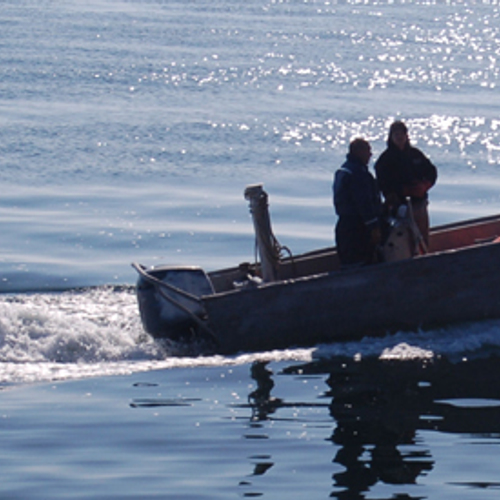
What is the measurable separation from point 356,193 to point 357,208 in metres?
0.16

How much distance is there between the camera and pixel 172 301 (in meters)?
10.6

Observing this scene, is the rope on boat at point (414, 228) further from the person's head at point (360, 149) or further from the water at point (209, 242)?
the water at point (209, 242)

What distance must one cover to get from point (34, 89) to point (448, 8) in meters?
26.3

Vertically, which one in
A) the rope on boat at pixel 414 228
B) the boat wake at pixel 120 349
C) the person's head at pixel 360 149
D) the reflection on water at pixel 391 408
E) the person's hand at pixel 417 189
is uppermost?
the person's head at pixel 360 149

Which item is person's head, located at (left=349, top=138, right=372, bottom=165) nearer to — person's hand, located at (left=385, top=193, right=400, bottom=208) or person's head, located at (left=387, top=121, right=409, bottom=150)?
person's head, located at (left=387, top=121, right=409, bottom=150)

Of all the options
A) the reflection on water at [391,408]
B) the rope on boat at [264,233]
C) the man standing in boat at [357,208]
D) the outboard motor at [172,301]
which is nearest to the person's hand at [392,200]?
the man standing in boat at [357,208]

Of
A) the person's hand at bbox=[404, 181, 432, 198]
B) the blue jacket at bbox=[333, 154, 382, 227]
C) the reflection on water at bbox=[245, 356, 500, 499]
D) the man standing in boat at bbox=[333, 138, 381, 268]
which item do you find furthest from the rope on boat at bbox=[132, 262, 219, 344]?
the person's hand at bbox=[404, 181, 432, 198]

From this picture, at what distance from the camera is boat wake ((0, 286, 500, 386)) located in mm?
10003

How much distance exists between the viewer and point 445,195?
59.4 ft

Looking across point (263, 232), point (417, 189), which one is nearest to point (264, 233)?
point (263, 232)

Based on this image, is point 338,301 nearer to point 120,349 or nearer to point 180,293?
point 180,293

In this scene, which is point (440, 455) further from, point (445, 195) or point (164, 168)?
point (164, 168)

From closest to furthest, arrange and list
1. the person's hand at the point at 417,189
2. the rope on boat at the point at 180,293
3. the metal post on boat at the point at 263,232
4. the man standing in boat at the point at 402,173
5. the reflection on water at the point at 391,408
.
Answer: the reflection on water at the point at 391,408 → the rope on boat at the point at 180,293 → the metal post on boat at the point at 263,232 → the man standing in boat at the point at 402,173 → the person's hand at the point at 417,189

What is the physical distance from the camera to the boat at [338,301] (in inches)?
400
